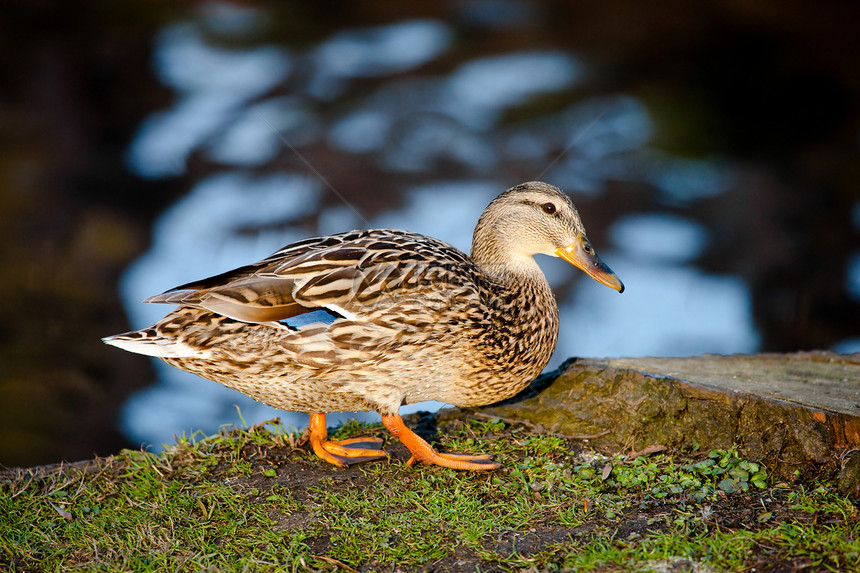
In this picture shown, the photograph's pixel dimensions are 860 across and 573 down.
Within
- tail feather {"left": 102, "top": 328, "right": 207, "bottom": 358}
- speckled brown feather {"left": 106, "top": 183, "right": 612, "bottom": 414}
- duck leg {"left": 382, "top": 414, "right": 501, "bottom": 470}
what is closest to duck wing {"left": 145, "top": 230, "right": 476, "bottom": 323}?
speckled brown feather {"left": 106, "top": 183, "right": 612, "bottom": 414}

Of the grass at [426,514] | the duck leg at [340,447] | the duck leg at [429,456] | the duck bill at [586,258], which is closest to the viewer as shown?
the grass at [426,514]

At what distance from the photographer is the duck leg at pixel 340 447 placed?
9.70 feet

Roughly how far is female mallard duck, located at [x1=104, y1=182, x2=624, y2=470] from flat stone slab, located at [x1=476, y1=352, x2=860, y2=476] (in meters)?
0.27

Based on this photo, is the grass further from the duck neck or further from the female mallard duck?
the duck neck

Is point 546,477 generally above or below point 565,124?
below

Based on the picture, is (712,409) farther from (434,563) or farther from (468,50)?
(468,50)

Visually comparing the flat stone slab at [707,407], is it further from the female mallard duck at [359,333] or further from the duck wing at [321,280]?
the duck wing at [321,280]

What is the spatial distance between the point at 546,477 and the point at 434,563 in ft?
2.26

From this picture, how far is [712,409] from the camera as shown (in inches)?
111

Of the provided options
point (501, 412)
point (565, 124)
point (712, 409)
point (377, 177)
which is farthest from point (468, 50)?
point (712, 409)

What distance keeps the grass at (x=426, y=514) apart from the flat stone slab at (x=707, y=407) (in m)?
0.11

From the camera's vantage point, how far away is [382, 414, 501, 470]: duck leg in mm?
2824

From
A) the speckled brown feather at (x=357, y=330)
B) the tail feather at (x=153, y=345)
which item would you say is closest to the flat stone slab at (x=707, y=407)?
the speckled brown feather at (x=357, y=330)

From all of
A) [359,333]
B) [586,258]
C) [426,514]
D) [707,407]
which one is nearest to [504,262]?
[586,258]
